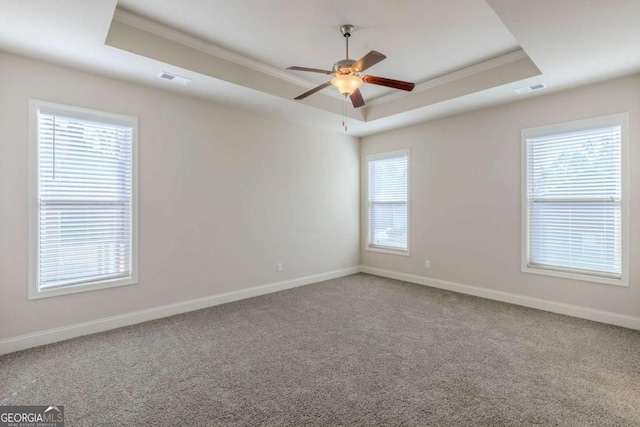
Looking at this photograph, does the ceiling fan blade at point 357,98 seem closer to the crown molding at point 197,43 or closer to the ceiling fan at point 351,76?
the ceiling fan at point 351,76

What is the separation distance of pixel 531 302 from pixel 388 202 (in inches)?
105

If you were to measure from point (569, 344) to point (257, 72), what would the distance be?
14.4ft

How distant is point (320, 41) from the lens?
320 cm

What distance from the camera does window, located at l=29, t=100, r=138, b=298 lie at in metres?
2.98

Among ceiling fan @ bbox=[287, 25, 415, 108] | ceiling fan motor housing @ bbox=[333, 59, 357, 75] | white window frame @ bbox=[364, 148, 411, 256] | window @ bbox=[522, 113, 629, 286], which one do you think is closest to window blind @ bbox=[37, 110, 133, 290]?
ceiling fan @ bbox=[287, 25, 415, 108]

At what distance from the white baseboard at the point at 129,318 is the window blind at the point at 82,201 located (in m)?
0.45

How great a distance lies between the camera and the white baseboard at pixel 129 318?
9.42ft

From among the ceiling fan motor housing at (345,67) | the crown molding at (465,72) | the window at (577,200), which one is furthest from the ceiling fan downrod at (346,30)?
the window at (577,200)

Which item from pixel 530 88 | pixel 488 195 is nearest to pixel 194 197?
pixel 488 195

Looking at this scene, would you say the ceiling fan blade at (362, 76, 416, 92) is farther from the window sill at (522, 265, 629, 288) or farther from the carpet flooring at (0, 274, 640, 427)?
the window sill at (522, 265, 629, 288)

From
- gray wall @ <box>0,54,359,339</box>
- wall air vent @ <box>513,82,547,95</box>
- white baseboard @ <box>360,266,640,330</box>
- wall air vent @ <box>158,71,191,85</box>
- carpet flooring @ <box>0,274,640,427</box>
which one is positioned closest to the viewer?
carpet flooring @ <box>0,274,640,427</box>

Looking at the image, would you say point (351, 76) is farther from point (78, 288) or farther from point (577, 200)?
point (78, 288)

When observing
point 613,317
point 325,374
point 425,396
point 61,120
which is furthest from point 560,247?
point 61,120

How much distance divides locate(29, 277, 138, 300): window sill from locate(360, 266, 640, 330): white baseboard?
13.6ft
